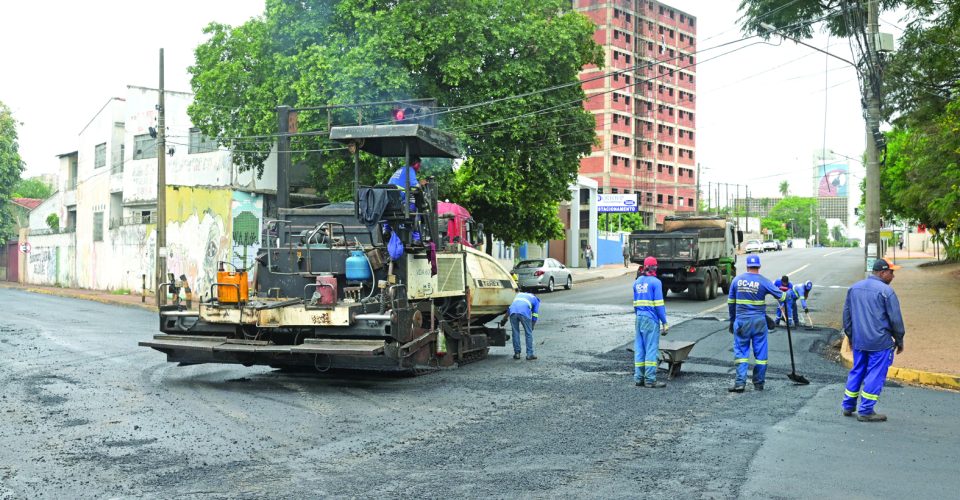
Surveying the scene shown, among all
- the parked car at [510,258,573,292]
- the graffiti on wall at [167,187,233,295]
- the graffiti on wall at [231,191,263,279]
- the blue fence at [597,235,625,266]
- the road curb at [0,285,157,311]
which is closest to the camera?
the road curb at [0,285,157,311]

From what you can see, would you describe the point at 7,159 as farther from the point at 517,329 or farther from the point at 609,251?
the point at 517,329

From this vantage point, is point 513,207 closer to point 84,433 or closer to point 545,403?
point 545,403

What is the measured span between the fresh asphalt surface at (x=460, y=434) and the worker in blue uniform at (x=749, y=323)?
0.33 m

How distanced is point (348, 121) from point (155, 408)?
17187 mm

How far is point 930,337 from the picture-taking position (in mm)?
15570

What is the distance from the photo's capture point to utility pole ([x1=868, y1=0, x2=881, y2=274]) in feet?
61.8

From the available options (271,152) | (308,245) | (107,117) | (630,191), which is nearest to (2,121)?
(107,117)

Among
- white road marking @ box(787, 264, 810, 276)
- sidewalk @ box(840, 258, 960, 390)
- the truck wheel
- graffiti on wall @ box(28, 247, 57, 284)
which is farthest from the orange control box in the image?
graffiti on wall @ box(28, 247, 57, 284)

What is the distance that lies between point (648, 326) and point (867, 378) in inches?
114

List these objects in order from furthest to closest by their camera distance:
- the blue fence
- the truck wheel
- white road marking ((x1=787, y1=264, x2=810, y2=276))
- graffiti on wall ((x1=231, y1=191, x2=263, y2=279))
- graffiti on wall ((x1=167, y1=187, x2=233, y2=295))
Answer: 1. the blue fence
2. white road marking ((x1=787, y1=264, x2=810, y2=276))
3. graffiti on wall ((x1=167, y1=187, x2=233, y2=295))
4. graffiti on wall ((x1=231, y1=191, x2=263, y2=279))
5. the truck wheel

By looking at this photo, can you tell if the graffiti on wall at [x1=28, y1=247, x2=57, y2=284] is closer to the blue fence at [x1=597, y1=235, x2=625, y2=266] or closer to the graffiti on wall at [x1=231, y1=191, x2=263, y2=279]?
the graffiti on wall at [x1=231, y1=191, x2=263, y2=279]

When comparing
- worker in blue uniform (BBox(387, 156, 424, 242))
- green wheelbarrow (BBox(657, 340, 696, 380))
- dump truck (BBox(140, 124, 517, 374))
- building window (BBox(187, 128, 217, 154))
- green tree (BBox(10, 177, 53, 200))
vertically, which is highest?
green tree (BBox(10, 177, 53, 200))

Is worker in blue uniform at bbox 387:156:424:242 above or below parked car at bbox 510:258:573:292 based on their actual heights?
above

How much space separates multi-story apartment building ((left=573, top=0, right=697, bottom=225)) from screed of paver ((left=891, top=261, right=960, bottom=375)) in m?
57.3
